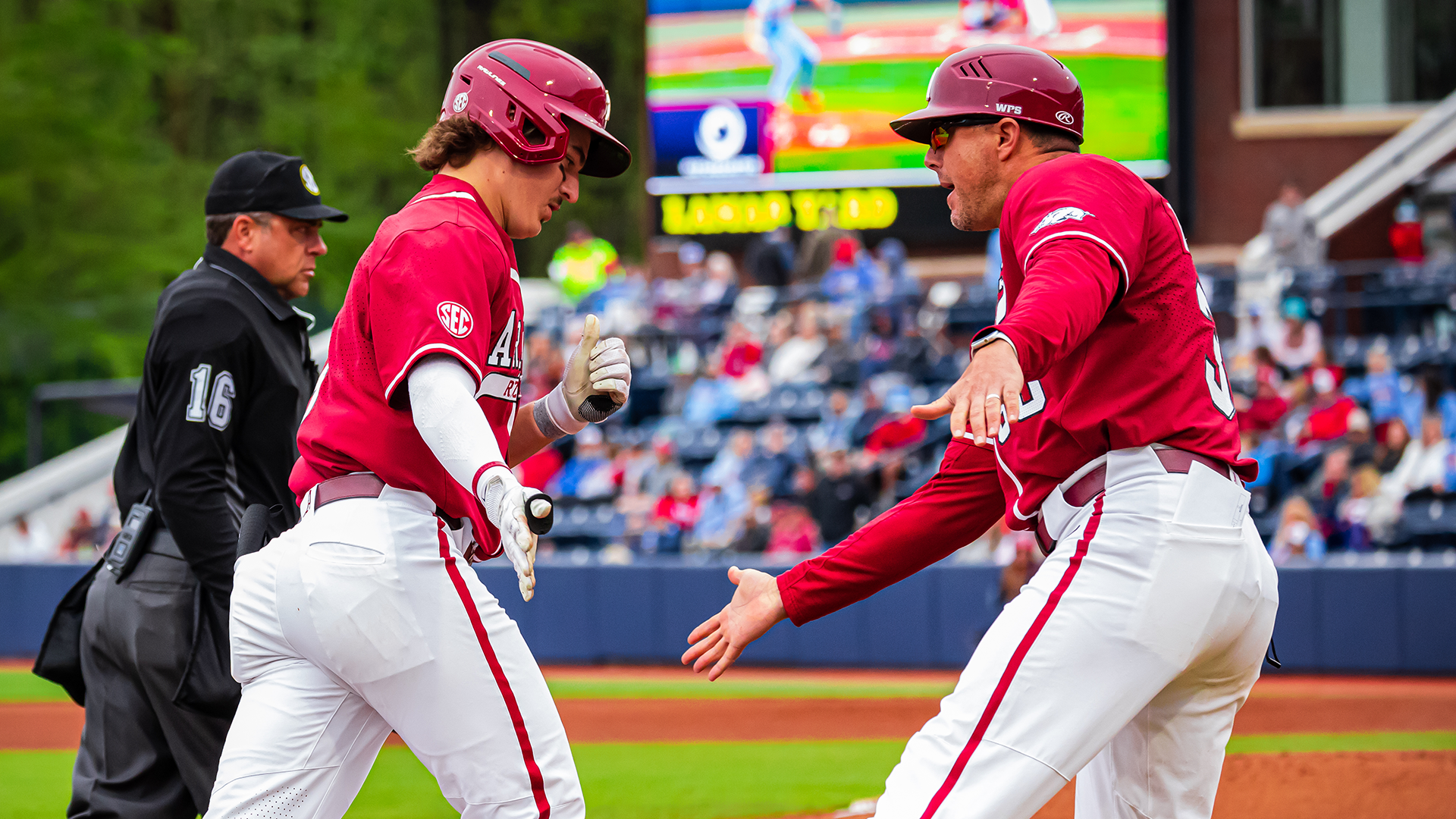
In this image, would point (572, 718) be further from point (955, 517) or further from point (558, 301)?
point (558, 301)

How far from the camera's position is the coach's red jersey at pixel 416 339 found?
266cm

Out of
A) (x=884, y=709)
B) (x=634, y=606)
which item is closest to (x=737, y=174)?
(x=634, y=606)

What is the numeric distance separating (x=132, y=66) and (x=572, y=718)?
71.9 ft

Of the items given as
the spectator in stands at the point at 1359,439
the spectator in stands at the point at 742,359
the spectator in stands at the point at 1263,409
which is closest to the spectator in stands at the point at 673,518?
the spectator in stands at the point at 742,359

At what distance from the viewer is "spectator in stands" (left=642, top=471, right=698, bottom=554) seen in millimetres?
13156

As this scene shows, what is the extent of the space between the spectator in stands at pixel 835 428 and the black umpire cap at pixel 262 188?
9520 millimetres

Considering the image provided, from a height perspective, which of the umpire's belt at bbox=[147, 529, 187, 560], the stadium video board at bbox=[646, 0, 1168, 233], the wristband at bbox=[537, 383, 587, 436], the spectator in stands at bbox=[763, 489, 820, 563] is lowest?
the spectator in stands at bbox=[763, 489, 820, 563]

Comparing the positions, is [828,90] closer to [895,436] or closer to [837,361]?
[837,361]

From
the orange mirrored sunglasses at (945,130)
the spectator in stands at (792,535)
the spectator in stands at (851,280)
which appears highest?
the spectator in stands at (851,280)

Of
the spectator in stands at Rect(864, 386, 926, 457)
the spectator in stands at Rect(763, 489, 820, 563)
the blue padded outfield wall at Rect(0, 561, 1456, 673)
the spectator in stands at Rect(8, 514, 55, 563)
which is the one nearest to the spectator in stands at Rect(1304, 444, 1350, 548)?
the blue padded outfield wall at Rect(0, 561, 1456, 673)

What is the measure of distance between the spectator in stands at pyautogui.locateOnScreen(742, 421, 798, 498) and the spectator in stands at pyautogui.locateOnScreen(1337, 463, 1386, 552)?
467 cm

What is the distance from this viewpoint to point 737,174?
17.4 meters

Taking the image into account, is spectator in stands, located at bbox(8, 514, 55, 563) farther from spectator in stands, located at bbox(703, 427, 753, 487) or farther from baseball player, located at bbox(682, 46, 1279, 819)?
baseball player, located at bbox(682, 46, 1279, 819)

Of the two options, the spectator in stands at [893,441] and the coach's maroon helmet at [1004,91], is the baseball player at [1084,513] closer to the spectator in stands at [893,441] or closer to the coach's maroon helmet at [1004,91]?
the coach's maroon helmet at [1004,91]
